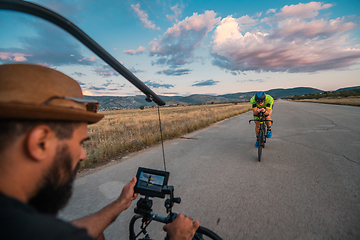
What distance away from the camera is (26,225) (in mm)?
506

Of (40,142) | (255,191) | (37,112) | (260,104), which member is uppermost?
(37,112)

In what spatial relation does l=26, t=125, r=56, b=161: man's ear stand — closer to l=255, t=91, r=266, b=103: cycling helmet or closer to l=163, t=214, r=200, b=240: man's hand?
l=163, t=214, r=200, b=240: man's hand

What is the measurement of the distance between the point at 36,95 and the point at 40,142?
19 cm

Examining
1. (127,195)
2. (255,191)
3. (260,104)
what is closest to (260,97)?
(260,104)

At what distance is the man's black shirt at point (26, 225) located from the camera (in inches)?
18.4

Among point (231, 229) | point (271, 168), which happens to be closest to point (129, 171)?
point (231, 229)

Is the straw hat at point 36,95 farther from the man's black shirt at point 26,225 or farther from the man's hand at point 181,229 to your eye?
the man's hand at point 181,229

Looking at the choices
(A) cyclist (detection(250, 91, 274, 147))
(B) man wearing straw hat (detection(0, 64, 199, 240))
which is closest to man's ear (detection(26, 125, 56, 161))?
(B) man wearing straw hat (detection(0, 64, 199, 240))

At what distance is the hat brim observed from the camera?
0.58 meters

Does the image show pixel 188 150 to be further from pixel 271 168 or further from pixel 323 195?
pixel 323 195

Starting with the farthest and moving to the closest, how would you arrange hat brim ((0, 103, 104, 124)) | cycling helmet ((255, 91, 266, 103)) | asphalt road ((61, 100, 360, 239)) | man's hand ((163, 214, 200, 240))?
cycling helmet ((255, 91, 266, 103)) → asphalt road ((61, 100, 360, 239)) → man's hand ((163, 214, 200, 240)) → hat brim ((0, 103, 104, 124))

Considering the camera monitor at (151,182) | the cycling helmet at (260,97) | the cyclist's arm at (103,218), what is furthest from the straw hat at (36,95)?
the cycling helmet at (260,97)

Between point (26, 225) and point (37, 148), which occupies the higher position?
point (37, 148)

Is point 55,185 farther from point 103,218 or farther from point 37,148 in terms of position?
point 103,218
